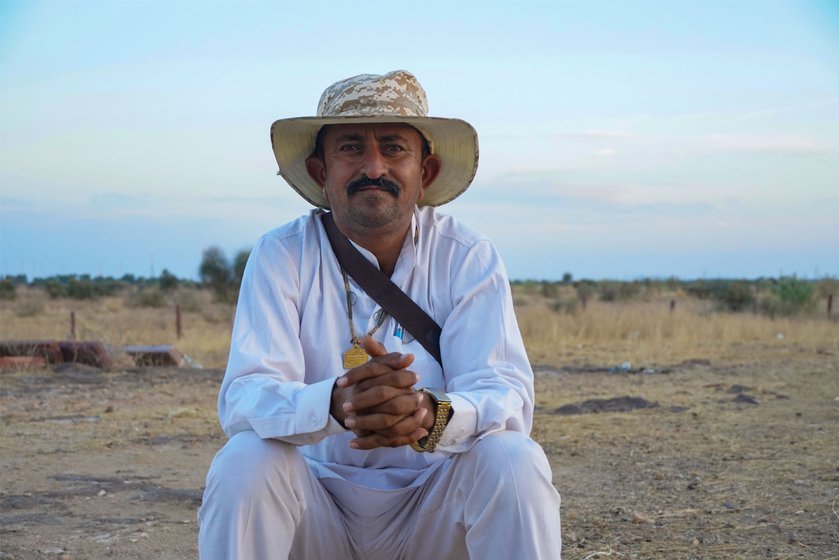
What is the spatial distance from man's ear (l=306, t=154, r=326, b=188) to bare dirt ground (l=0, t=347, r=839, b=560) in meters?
1.72

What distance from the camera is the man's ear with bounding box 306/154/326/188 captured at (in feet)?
10.8

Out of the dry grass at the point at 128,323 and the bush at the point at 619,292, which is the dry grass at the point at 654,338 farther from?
the bush at the point at 619,292

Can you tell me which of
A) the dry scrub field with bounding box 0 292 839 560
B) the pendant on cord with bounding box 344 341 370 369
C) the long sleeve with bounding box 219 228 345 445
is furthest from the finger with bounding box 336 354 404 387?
the dry scrub field with bounding box 0 292 839 560

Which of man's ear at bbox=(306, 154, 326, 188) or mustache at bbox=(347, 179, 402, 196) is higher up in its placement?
man's ear at bbox=(306, 154, 326, 188)

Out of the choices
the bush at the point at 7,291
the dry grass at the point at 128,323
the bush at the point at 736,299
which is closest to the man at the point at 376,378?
the dry grass at the point at 128,323

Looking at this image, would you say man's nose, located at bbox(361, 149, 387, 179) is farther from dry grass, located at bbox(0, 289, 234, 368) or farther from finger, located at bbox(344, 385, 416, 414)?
dry grass, located at bbox(0, 289, 234, 368)

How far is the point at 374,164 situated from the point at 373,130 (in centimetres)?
12

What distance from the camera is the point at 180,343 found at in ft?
51.1

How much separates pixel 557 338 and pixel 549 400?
762 centimetres

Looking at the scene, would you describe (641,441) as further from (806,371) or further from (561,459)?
(806,371)

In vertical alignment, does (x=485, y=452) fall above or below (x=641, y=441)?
→ above

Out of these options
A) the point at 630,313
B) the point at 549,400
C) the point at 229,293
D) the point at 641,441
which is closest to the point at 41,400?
the point at 549,400

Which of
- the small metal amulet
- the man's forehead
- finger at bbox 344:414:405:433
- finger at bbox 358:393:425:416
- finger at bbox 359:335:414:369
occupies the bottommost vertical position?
finger at bbox 344:414:405:433

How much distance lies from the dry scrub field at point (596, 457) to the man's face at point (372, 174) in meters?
1.69
